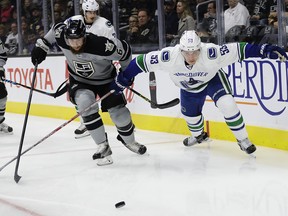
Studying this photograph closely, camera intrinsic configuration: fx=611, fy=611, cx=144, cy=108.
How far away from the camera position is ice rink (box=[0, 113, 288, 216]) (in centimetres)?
301

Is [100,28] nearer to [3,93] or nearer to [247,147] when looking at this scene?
[3,93]

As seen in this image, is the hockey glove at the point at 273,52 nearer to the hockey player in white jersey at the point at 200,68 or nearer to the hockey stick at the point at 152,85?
the hockey player in white jersey at the point at 200,68

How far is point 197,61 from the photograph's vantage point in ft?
13.1

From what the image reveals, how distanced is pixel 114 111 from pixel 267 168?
1.10 m

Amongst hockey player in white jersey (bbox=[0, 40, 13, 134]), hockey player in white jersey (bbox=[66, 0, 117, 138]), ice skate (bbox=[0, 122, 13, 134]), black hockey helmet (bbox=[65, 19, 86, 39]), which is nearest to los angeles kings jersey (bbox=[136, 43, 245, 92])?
black hockey helmet (bbox=[65, 19, 86, 39])

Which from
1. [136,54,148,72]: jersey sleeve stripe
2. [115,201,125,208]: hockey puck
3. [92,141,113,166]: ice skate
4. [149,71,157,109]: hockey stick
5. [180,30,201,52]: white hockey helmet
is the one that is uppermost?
[180,30,201,52]: white hockey helmet

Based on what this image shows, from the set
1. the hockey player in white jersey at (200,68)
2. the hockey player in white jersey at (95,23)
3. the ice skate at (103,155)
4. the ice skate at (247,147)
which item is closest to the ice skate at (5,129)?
the hockey player in white jersey at (95,23)

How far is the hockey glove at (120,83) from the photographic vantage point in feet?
13.3

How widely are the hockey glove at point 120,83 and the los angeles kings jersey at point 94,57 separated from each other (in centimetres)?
13

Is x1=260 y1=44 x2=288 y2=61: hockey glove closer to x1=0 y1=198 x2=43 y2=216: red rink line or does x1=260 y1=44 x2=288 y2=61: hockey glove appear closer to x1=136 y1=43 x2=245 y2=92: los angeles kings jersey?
x1=136 y1=43 x2=245 y2=92: los angeles kings jersey

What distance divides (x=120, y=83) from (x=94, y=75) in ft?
0.74

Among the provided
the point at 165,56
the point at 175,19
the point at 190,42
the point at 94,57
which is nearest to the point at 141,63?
the point at 165,56

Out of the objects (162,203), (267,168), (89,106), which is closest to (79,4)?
(89,106)

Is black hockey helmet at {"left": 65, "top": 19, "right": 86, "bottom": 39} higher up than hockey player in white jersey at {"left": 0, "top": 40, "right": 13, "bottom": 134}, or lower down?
higher up
